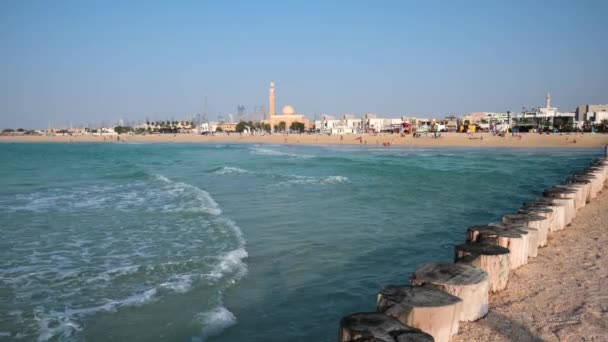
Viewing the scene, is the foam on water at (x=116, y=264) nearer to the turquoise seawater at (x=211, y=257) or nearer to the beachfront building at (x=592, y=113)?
the turquoise seawater at (x=211, y=257)

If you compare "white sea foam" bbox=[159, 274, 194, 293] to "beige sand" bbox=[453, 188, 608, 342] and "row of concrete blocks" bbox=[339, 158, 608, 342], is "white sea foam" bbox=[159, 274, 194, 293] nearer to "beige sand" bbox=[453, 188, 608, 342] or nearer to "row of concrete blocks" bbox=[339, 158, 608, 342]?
"row of concrete blocks" bbox=[339, 158, 608, 342]

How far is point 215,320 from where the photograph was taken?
5.39 meters

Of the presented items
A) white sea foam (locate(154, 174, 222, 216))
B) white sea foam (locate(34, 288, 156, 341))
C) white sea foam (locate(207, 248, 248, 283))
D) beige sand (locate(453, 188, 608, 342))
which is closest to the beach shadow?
beige sand (locate(453, 188, 608, 342))

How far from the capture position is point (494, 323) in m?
4.23

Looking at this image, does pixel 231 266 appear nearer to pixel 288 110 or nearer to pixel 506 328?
pixel 506 328

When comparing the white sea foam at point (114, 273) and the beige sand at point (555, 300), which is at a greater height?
the beige sand at point (555, 300)

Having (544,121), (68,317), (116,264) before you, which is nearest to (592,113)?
(544,121)

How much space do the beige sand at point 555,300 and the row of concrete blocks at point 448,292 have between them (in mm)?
156

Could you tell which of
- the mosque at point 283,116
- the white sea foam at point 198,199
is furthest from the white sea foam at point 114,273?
the mosque at point 283,116

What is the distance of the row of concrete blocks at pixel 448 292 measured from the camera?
313 centimetres

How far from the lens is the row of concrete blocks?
3.13 meters

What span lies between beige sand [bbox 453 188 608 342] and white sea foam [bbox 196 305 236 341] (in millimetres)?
2664

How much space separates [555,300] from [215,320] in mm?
3833

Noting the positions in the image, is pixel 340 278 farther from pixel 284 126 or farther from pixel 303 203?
pixel 284 126
